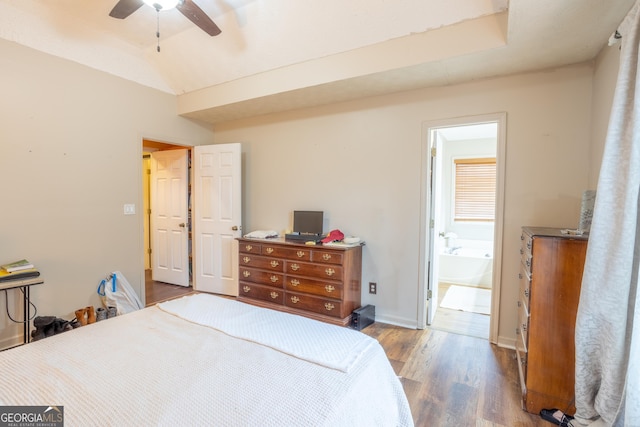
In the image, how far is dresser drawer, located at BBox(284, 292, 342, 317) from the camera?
3.05 metres

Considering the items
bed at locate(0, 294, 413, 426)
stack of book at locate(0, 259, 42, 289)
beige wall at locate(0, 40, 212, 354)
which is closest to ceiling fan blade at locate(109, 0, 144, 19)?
beige wall at locate(0, 40, 212, 354)

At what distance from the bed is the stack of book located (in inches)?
57.1

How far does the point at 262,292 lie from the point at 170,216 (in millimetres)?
2082

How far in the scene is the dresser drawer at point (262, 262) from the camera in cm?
337

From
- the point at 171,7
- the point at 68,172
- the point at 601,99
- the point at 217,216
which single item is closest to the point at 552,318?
the point at 601,99

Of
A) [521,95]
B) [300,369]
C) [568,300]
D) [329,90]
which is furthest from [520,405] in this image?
[329,90]

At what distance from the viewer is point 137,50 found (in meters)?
3.47

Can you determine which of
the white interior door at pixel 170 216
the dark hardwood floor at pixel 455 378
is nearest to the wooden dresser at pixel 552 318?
the dark hardwood floor at pixel 455 378

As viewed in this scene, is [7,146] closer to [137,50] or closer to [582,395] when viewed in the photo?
[137,50]

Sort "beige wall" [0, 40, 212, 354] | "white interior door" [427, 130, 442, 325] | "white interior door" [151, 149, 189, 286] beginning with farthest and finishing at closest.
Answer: "white interior door" [151, 149, 189, 286], "white interior door" [427, 130, 442, 325], "beige wall" [0, 40, 212, 354]

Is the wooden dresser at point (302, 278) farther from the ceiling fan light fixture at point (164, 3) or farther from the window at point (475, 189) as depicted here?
the window at point (475, 189)

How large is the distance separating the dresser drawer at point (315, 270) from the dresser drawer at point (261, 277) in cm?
16

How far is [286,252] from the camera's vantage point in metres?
3.31

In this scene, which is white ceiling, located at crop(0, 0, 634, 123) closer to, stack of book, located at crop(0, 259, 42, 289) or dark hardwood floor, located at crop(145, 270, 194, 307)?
A: stack of book, located at crop(0, 259, 42, 289)
